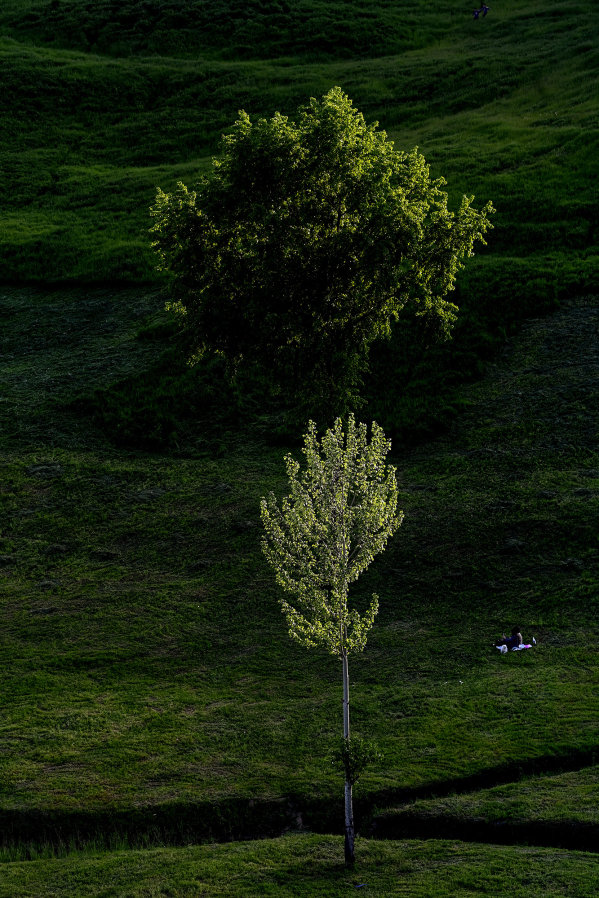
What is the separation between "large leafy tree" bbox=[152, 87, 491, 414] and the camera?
40.6 m

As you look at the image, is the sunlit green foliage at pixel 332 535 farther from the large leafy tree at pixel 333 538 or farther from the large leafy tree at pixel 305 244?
the large leafy tree at pixel 305 244

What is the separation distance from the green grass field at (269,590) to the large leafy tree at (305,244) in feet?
20.3

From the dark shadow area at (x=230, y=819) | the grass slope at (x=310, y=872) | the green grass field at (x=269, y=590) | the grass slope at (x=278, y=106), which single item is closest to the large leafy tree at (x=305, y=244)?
the green grass field at (x=269, y=590)

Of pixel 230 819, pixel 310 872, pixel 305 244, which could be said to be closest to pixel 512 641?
pixel 230 819

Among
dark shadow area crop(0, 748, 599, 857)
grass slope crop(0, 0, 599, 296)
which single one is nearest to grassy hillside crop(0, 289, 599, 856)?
dark shadow area crop(0, 748, 599, 857)

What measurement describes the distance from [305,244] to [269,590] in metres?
16.2

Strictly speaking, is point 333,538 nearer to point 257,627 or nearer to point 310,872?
point 310,872

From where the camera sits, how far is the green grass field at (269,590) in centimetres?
2272

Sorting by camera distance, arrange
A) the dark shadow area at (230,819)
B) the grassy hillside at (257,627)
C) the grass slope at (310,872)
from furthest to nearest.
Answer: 1. the grassy hillside at (257,627)
2. the dark shadow area at (230,819)
3. the grass slope at (310,872)

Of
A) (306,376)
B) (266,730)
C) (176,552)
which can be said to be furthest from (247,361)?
(266,730)

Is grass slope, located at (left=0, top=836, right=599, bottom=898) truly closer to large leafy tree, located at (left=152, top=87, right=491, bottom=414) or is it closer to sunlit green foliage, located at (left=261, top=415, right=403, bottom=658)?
sunlit green foliage, located at (left=261, top=415, right=403, bottom=658)

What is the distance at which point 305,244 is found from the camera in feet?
134

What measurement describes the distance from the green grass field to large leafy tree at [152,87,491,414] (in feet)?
20.3

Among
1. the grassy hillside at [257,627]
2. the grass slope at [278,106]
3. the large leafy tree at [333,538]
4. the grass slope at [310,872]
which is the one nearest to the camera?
the grass slope at [310,872]
